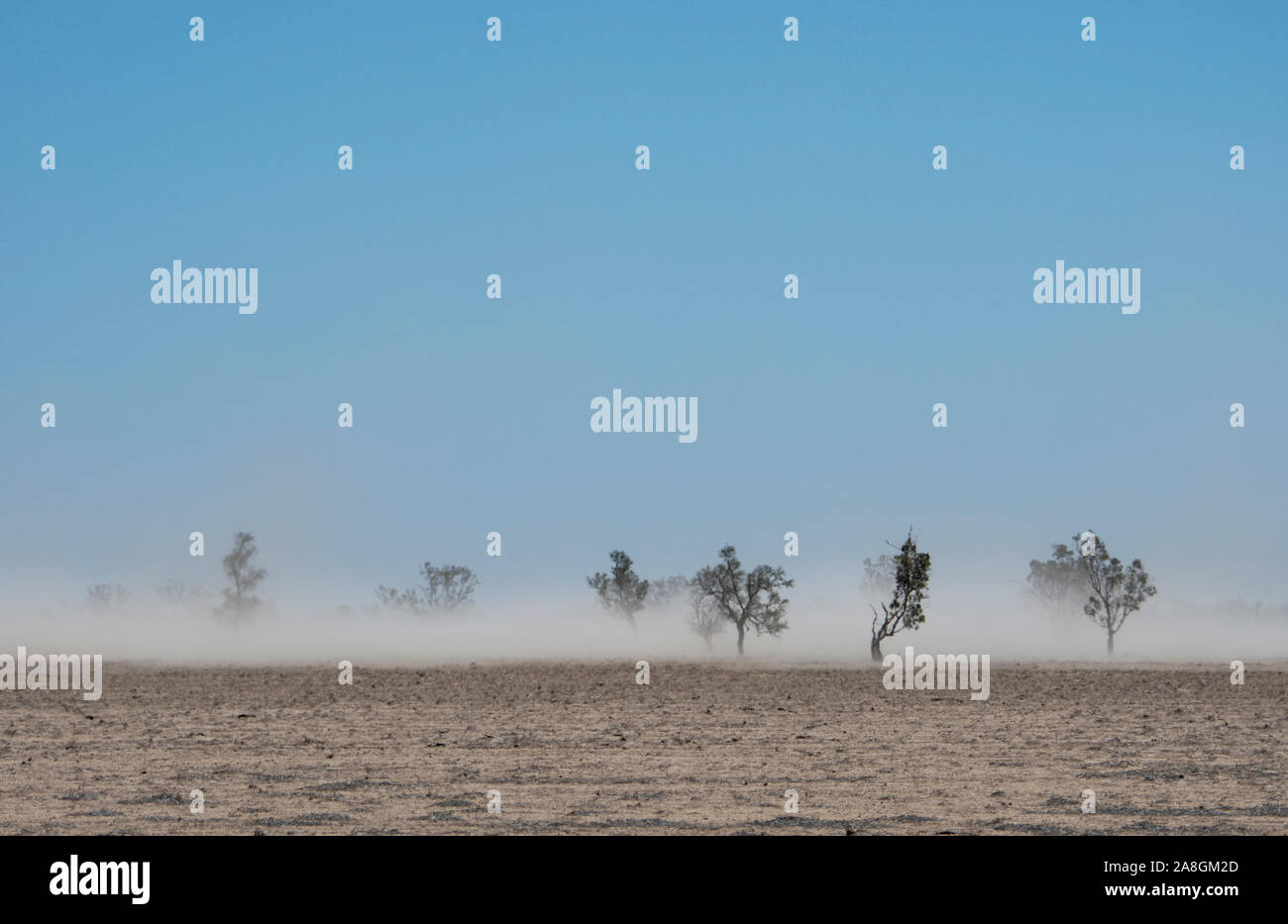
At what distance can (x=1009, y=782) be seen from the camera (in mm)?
23562

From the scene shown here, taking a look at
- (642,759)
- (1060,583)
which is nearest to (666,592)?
(1060,583)

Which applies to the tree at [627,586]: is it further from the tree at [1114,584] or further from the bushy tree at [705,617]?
the tree at [1114,584]

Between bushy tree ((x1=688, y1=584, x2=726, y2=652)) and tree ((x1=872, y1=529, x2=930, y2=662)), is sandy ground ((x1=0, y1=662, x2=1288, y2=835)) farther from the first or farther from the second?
bushy tree ((x1=688, y1=584, x2=726, y2=652))

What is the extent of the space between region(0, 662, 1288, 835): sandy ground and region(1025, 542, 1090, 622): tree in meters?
79.9

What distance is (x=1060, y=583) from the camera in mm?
126500

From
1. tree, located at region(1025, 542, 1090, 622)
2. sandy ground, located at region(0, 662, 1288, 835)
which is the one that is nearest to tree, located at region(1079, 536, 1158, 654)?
tree, located at region(1025, 542, 1090, 622)

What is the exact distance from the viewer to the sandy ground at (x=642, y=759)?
64.8 feet

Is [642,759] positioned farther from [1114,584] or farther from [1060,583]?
[1060,583]

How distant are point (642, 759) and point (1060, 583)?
4196 inches

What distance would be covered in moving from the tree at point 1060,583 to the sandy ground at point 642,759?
262 ft

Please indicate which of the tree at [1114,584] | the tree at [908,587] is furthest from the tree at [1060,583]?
the tree at [908,587]

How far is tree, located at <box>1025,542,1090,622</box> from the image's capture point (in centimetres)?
Result: 12438
